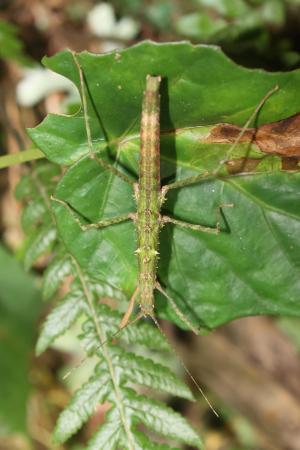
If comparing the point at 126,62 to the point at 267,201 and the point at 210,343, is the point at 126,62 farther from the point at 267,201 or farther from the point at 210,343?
the point at 210,343

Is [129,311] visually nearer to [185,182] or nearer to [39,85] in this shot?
[185,182]

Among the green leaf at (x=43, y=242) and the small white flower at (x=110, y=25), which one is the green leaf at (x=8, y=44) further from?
the green leaf at (x=43, y=242)

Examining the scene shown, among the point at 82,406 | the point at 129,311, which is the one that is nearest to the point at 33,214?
the point at 129,311

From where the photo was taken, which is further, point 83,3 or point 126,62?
point 83,3

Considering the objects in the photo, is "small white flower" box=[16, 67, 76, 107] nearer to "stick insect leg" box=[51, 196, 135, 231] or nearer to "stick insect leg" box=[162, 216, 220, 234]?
"stick insect leg" box=[51, 196, 135, 231]

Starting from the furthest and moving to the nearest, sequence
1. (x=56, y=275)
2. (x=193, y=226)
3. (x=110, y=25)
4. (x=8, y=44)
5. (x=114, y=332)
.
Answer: (x=110, y=25)
(x=8, y=44)
(x=56, y=275)
(x=114, y=332)
(x=193, y=226)

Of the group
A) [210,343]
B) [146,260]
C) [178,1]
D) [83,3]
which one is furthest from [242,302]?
[83,3]
